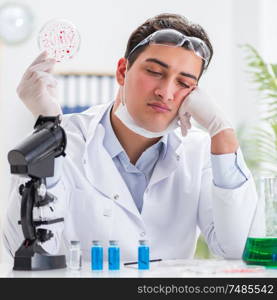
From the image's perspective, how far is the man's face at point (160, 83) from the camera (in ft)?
5.90

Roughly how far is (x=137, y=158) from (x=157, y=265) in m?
0.62

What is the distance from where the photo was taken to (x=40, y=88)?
5.69 ft

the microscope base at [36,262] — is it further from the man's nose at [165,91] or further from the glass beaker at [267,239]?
the man's nose at [165,91]

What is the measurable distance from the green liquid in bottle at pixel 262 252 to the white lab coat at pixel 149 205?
24 centimetres

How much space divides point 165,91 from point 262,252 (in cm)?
58

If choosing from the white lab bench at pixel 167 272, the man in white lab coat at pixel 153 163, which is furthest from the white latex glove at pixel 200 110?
the white lab bench at pixel 167 272

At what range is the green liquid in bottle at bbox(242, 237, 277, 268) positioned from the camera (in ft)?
4.56

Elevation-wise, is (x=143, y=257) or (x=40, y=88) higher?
(x=40, y=88)

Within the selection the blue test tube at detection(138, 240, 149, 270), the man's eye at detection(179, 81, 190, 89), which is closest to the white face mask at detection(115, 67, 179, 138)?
the man's eye at detection(179, 81, 190, 89)

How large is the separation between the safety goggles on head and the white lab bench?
67cm

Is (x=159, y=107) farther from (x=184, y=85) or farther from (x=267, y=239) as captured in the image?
(x=267, y=239)

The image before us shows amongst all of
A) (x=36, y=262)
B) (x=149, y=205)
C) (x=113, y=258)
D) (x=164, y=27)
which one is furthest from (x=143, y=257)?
(x=164, y=27)

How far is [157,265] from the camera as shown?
1.40 metres
